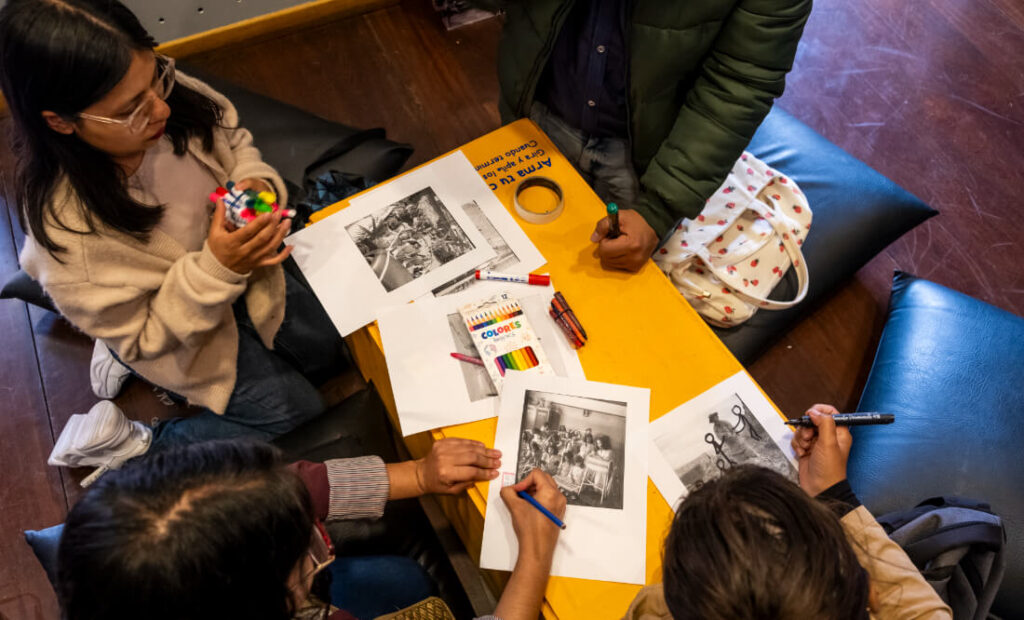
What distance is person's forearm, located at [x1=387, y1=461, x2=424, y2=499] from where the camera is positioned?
1.12m

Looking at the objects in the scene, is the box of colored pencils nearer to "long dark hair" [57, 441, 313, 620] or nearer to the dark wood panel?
"long dark hair" [57, 441, 313, 620]

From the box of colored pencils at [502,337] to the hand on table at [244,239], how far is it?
0.37m

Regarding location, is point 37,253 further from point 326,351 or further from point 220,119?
point 326,351

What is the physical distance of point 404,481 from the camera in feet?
3.68

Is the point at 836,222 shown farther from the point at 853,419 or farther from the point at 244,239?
the point at 244,239

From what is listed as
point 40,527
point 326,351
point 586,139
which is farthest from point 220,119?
point 40,527

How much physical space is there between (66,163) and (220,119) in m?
0.37

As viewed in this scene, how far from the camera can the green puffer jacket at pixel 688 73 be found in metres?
1.08

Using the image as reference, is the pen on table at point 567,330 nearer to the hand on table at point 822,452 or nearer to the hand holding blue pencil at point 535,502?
the hand holding blue pencil at point 535,502

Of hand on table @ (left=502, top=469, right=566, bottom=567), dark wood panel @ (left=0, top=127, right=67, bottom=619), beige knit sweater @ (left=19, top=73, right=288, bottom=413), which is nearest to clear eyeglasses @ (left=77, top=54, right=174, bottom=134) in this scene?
beige knit sweater @ (left=19, top=73, right=288, bottom=413)

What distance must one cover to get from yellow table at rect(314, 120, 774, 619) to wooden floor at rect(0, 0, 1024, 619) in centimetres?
83

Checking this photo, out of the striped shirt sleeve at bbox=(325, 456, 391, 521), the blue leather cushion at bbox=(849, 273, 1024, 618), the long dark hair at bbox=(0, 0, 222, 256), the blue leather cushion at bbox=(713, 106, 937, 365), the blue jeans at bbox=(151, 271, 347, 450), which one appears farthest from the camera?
the blue leather cushion at bbox=(713, 106, 937, 365)

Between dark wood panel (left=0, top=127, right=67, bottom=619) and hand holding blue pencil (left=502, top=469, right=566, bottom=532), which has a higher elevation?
hand holding blue pencil (left=502, top=469, right=566, bottom=532)

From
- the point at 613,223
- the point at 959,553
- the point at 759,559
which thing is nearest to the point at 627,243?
the point at 613,223
